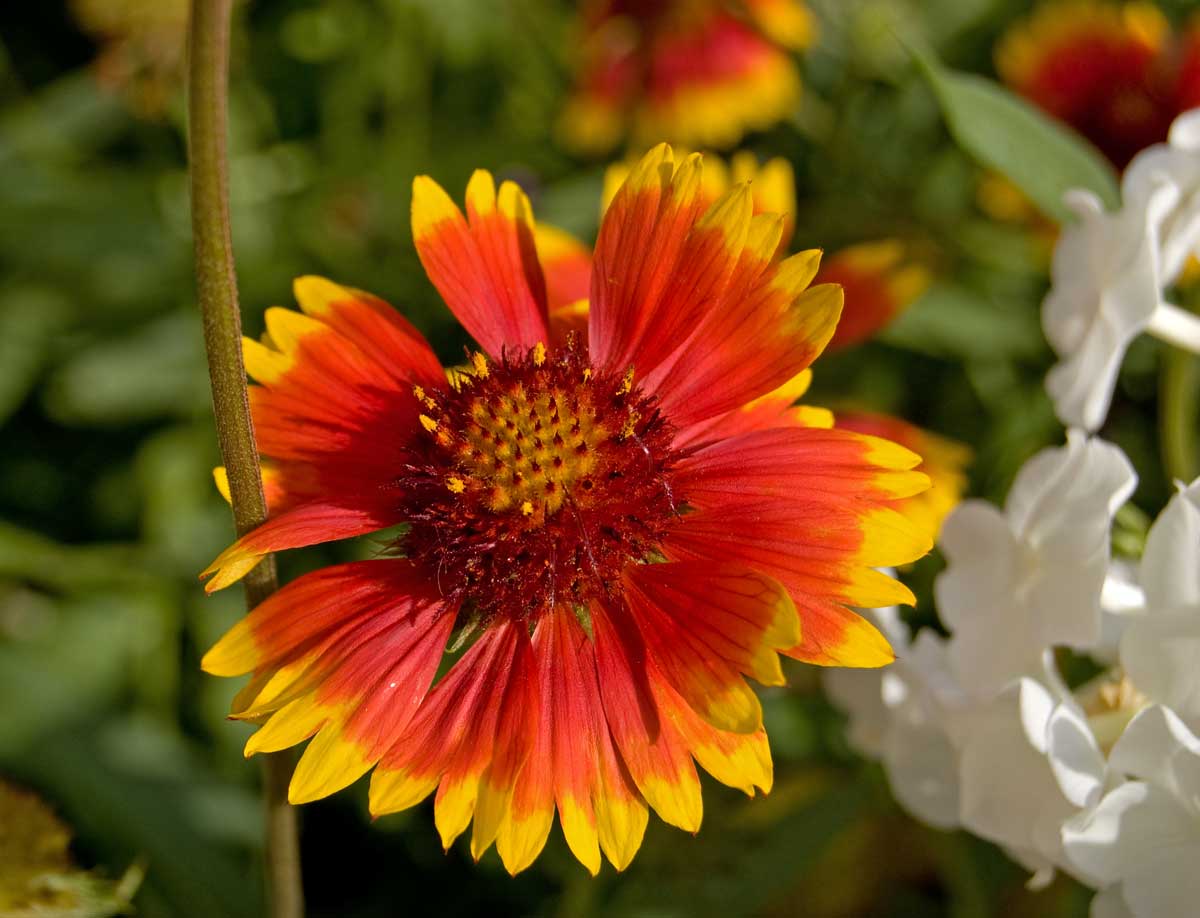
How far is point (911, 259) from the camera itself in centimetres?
176

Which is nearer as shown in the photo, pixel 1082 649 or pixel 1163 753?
pixel 1163 753

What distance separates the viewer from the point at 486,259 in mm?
851

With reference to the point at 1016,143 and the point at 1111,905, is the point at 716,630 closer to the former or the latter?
the point at 1111,905

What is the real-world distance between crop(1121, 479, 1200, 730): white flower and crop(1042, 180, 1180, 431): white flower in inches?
7.3

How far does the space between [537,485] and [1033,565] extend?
1.21 ft

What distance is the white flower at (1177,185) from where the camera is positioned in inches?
37.3

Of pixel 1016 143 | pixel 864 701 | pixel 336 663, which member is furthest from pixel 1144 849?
pixel 1016 143

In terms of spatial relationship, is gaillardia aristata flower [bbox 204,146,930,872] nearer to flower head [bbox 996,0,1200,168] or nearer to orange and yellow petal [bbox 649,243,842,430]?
orange and yellow petal [bbox 649,243,842,430]

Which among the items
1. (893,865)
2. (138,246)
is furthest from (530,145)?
(893,865)

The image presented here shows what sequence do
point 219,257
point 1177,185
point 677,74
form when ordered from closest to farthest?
point 219,257 → point 1177,185 → point 677,74

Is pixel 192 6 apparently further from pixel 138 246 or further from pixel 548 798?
pixel 138 246

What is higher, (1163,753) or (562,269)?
(562,269)

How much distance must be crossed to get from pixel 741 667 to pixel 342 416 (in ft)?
1.09

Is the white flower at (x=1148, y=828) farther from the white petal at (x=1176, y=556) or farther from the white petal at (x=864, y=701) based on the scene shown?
the white petal at (x=864, y=701)
